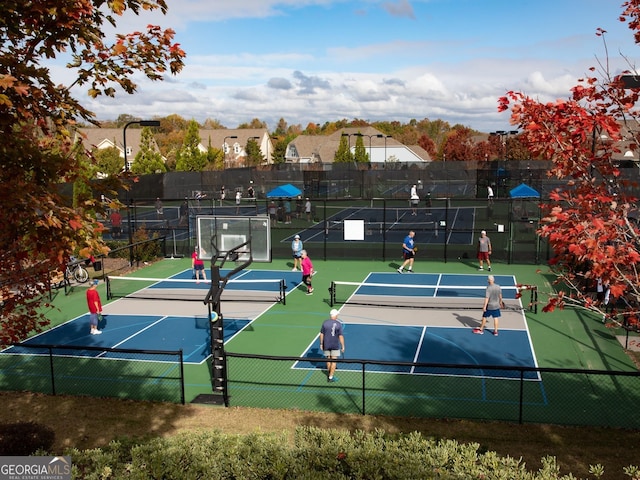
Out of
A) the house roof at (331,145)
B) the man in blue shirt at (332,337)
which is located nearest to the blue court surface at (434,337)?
the man in blue shirt at (332,337)

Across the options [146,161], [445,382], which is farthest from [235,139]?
[445,382]

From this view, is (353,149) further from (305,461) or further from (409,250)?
(305,461)

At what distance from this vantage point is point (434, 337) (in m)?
17.5

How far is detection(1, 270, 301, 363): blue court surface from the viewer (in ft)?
55.4

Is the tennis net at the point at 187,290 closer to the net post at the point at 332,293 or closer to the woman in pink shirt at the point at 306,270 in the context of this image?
the woman in pink shirt at the point at 306,270

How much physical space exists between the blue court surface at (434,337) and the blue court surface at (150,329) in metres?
3.25

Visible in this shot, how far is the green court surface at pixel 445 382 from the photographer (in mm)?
12472

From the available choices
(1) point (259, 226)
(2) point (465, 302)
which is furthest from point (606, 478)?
(1) point (259, 226)

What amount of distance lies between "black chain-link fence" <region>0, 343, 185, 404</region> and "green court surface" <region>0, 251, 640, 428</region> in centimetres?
45

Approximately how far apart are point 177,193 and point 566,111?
5233 centimetres

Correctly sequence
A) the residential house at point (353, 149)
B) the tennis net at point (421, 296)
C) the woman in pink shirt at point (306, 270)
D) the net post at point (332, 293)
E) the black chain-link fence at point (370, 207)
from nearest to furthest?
the net post at point (332, 293) < the tennis net at point (421, 296) < the woman in pink shirt at point (306, 270) < the black chain-link fence at point (370, 207) < the residential house at point (353, 149)

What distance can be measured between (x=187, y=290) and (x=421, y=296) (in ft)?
31.2

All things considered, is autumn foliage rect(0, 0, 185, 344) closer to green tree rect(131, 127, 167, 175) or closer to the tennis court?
the tennis court

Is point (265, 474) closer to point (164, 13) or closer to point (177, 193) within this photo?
point (164, 13)
